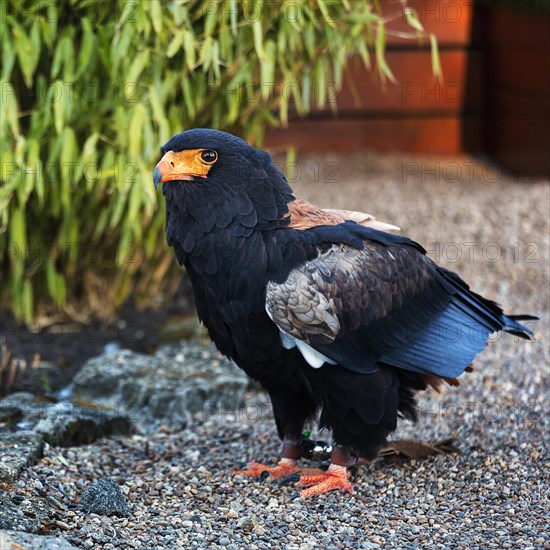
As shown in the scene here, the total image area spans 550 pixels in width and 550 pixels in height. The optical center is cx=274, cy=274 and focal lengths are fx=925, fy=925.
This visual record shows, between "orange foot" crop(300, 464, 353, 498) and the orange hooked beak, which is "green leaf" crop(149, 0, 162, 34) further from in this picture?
"orange foot" crop(300, 464, 353, 498)

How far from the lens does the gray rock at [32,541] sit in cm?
209

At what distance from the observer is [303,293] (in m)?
2.60

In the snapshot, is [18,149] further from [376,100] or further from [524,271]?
[376,100]

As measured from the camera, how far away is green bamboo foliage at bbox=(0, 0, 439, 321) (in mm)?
3637

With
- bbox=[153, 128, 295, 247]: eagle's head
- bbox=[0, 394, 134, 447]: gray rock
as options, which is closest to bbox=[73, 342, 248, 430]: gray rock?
bbox=[0, 394, 134, 447]: gray rock

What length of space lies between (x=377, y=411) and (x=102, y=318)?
221 centimetres

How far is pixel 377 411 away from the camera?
2742 mm

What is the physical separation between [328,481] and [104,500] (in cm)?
68

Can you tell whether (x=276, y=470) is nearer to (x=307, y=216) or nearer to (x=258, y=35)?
(x=307, y=216)

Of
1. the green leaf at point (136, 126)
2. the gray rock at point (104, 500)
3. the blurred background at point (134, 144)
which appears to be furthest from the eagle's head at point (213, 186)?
the green leaf at point (136, 126)

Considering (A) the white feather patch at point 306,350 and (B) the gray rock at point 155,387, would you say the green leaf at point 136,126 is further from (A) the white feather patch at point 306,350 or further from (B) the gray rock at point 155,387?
(A) the white feather patch at point 306,350

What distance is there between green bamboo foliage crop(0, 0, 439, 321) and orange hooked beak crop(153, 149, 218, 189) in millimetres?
939

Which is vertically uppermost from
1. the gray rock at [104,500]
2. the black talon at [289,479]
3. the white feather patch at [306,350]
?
the white feather patch at [306,350]

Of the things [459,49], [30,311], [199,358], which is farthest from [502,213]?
[30,311]
